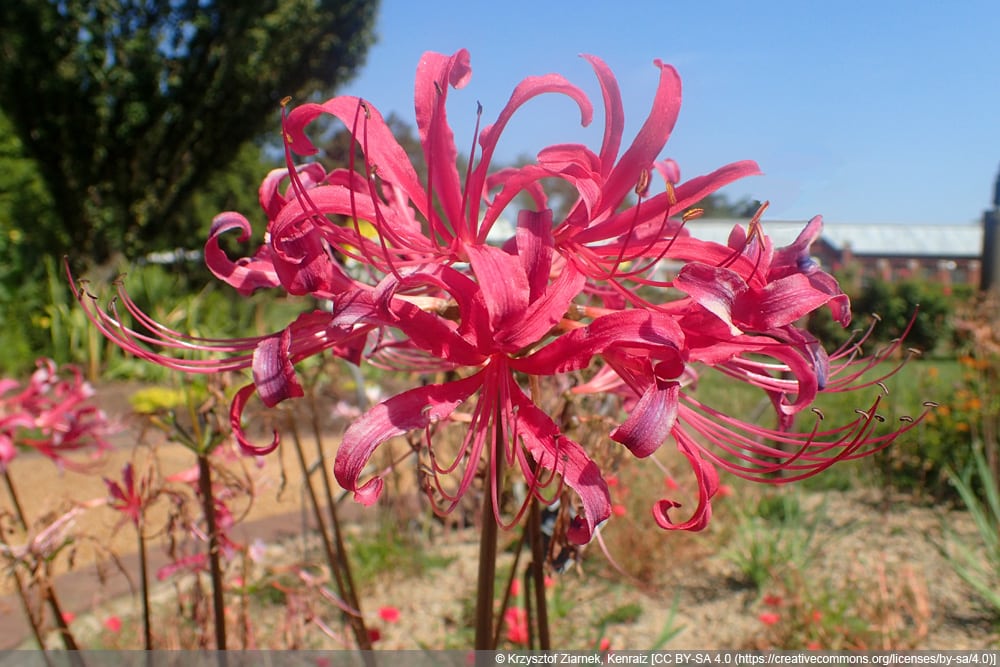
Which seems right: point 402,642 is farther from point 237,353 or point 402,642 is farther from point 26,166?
point 26,166

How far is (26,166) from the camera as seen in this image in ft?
62.1

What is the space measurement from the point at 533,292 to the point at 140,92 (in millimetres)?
16246

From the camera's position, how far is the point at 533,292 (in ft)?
3.18

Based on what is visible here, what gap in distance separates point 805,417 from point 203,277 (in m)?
15.4

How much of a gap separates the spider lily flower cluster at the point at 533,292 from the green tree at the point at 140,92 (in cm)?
1376

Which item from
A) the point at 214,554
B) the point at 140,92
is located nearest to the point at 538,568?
the point at 214,554

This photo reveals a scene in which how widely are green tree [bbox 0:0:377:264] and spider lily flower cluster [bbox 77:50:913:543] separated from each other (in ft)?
45.2

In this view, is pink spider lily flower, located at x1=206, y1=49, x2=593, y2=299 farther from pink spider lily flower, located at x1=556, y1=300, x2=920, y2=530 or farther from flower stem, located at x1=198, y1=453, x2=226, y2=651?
flower stem, located at x1=198, y1=453, x2=226, y2=651

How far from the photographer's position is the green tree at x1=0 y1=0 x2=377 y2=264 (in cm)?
1348

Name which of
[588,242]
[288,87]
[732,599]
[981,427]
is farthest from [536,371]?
[288,87]

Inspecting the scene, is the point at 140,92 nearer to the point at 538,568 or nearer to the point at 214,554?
the point at 214,554

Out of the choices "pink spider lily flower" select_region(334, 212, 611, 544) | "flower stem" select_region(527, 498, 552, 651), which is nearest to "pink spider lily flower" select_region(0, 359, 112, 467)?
"flower stem" select_region(527, 498, 552, 651)

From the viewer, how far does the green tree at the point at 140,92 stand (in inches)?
531

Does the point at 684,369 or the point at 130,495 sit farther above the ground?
the point at 684,369
